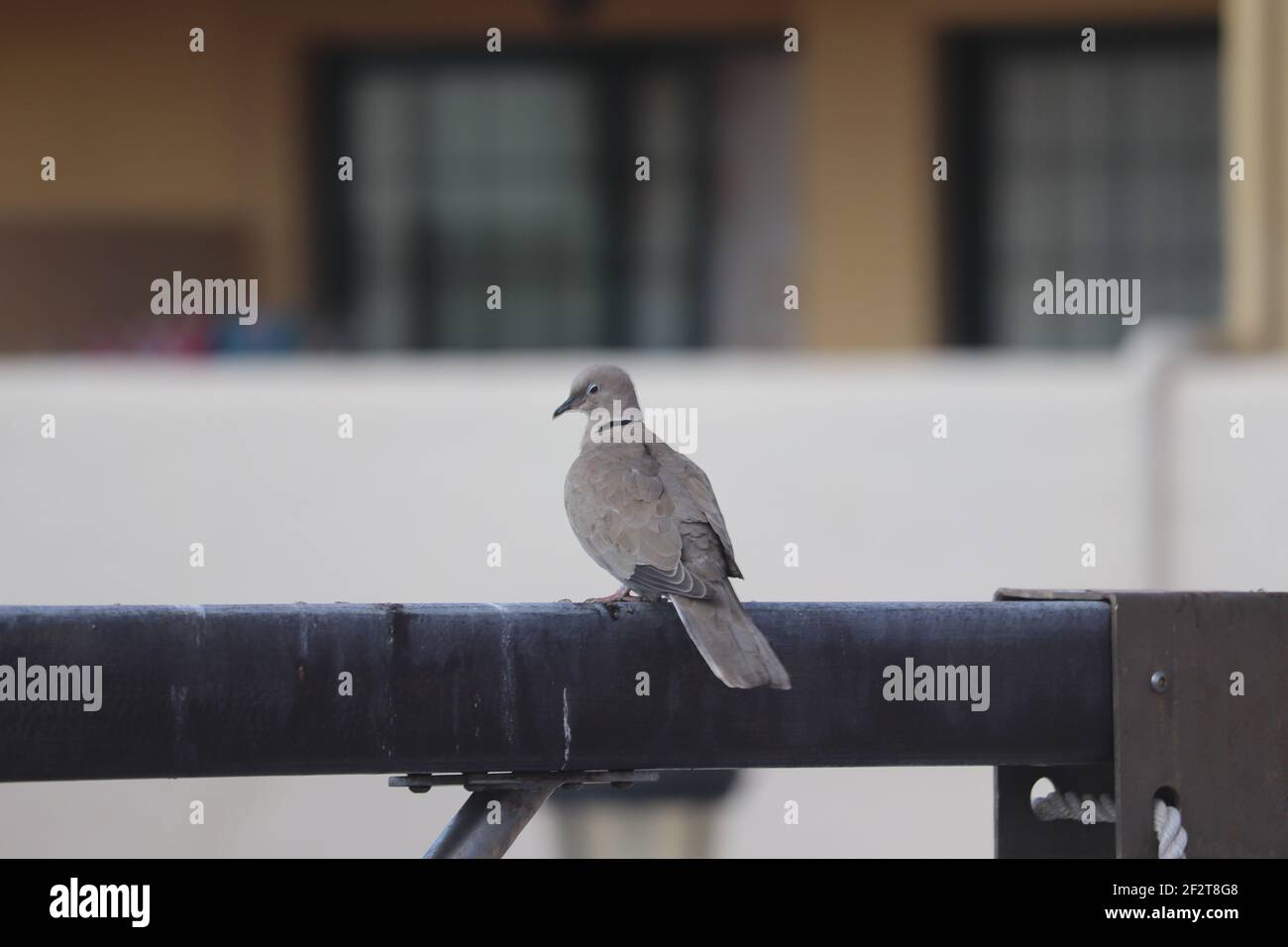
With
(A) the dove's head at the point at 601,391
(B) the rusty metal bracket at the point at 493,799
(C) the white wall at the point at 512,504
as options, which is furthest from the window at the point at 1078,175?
(B) the rusty metal bracket at the point at 493,799

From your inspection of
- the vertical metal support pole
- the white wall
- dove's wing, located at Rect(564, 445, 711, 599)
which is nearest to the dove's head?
dove's wing, located at Rect(564, 445, 711, 599)

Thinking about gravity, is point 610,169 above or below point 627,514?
above

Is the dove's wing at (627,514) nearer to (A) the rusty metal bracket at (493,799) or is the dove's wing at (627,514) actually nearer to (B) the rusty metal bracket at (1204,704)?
(A) the rusty metal bracket at (493,799)

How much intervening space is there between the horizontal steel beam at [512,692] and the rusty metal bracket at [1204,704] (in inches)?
1.7

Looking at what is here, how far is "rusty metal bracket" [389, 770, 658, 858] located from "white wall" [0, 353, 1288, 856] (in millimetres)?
4310

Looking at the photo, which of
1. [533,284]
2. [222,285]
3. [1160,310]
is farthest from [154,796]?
[1160,310]

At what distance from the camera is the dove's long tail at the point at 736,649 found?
2473 mm

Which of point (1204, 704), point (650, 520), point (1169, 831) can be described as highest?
point (650, 520)

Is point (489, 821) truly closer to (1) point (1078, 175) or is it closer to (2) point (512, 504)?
(2) point (512, 504)

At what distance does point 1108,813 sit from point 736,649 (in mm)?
597

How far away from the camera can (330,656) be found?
2385mm

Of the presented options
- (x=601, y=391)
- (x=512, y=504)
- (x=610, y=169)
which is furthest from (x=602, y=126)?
(x=601, y=391)

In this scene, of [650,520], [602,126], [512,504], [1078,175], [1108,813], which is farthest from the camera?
[602,126]

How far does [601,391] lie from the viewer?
14.0 ft
